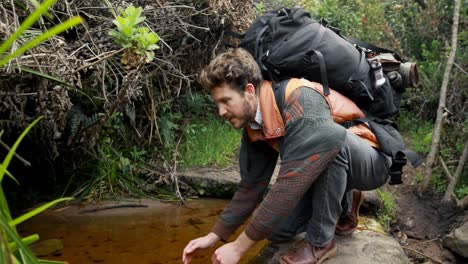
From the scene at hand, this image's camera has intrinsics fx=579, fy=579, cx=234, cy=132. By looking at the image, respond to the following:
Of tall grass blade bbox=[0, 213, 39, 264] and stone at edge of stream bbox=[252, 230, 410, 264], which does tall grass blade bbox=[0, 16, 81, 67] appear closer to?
tall grass blade bbox=[0, 213, 39, 264]

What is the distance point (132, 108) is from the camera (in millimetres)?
4250

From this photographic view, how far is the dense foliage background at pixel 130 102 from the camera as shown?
307 cm

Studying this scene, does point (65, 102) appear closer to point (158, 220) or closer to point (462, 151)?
point (158, 220)

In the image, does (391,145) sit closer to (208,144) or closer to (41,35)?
(41,35)

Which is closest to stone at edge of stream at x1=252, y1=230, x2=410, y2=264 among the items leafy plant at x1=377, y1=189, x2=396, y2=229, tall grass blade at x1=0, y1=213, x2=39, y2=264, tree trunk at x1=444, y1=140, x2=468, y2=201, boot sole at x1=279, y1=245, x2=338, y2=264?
boot sole at x1=279, y1=245, x2=338, y2=264

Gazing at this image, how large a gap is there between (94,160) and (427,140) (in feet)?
9.18

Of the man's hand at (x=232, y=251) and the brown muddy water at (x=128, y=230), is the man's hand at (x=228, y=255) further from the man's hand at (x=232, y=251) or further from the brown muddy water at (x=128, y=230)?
the brown muddy water at (x=128, y=230)

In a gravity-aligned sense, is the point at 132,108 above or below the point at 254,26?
below

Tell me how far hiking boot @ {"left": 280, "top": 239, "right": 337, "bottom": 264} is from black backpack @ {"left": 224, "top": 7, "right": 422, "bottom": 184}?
49 cm

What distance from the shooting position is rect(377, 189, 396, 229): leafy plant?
3.99m

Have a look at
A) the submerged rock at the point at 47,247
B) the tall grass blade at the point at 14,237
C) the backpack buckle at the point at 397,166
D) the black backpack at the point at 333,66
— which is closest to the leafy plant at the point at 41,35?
the tall grass blade at the point at 14,237

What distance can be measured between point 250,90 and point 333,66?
16.5 inches

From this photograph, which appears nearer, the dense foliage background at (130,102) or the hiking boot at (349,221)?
the dense foliage background at (130,102)

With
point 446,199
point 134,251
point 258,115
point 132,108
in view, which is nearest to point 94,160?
point 132,108
